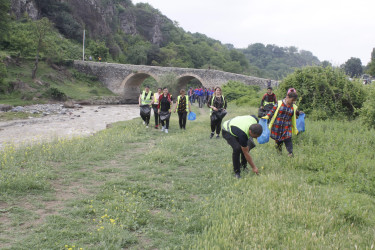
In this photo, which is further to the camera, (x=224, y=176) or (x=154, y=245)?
(x=224, y=176)

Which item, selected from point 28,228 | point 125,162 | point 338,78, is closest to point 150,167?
point 125,162

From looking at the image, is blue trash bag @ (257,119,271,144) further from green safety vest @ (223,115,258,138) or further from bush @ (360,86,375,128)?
bush @ (360,86,375,128)

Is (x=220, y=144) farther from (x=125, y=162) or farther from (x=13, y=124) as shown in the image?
(x=13, y=124)

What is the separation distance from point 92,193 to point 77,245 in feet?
5.62

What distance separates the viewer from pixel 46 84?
93.5 feet

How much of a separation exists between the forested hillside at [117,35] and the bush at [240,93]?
3.22m

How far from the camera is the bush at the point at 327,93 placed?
1069 cm

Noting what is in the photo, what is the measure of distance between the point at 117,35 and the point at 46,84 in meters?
35.2

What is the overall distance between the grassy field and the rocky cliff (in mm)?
38805

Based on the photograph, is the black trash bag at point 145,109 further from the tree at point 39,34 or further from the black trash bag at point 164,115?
the tree at point 39,34

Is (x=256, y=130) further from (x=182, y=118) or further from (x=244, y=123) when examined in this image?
(x=182, y=118)

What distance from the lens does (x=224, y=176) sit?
5.55 meters

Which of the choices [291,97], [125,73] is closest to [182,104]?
[291,97]

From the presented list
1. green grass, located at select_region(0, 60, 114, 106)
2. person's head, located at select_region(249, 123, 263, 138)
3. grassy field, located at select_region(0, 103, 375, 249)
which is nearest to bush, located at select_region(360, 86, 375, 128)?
grassy field, located at select_region(0, 103, 375, 249)
